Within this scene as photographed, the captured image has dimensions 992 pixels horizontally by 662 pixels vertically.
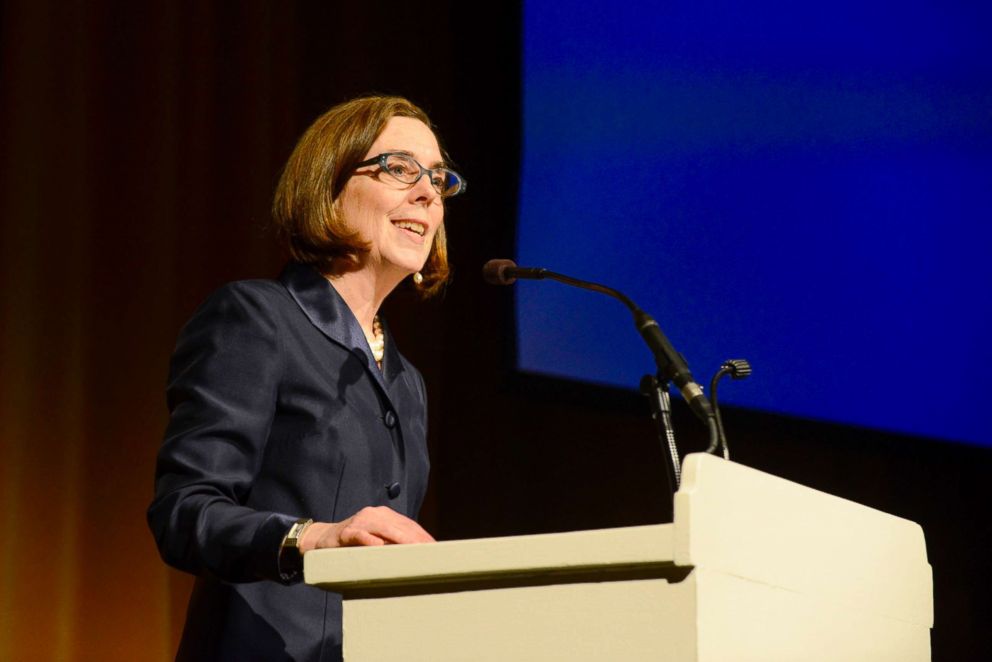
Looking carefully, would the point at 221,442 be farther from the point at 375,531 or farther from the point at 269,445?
the point at 375,531

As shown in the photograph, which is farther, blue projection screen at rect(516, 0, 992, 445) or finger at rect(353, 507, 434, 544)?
blue projection screen at rect(516, 0, 992, 445)

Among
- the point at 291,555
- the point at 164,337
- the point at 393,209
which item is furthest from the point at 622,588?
the point at 164,337

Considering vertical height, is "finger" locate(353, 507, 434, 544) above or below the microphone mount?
below

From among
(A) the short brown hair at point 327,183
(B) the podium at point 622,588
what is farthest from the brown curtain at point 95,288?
(B) the podium at point 622,588

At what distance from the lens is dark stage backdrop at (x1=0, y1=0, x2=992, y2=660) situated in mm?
2895

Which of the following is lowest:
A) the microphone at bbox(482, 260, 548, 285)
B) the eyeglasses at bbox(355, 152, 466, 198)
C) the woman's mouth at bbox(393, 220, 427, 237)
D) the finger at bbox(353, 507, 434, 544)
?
the finger at bbox(353, 507, 434, 544)

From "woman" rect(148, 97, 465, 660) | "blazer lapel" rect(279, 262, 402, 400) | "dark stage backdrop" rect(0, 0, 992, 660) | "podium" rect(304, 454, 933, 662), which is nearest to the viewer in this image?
"podium" rect(304, 454, 933, 662)

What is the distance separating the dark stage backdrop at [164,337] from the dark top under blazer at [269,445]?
944 millimetres

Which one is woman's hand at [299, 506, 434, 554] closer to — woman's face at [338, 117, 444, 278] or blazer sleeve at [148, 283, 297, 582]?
blazer sleeve at [148, 283, 297, 582]

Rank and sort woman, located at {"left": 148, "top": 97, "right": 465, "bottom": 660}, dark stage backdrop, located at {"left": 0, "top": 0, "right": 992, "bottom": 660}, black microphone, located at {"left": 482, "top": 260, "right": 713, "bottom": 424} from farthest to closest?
dark stage backdrop, located at {"left": 0, "top": 0, "right": 992, "bottom": 660} → black microphone, located at {"left": 482, "top": 260, "right": 713, "bottom": 424} → woman, located at {"left": 148, "top": 97, "right": 465, "bottom": 660}

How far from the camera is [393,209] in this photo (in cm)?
193

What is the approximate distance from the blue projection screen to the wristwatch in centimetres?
184

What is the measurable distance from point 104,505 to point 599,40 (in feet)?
5.94

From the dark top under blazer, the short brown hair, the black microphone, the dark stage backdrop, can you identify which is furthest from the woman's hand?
the dark stage backdrop
